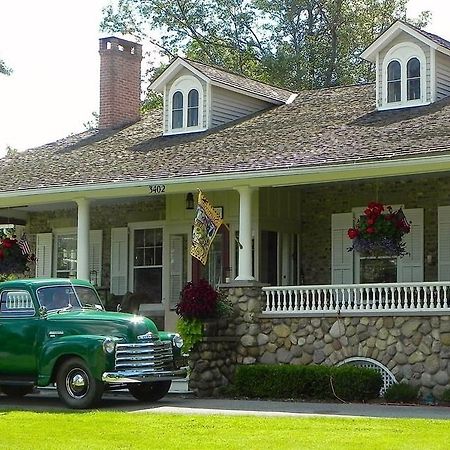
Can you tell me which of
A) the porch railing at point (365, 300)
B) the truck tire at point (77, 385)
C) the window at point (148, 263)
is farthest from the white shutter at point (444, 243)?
the truck tire at point (77, 385)

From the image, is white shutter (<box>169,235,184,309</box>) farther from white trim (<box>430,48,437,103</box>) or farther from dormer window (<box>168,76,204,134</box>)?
white trim (<box>430,48,437,103</box>)

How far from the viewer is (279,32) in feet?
137

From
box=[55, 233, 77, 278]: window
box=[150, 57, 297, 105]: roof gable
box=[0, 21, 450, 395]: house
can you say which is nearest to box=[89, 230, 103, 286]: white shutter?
box=[0, 21, 450, 395]: house

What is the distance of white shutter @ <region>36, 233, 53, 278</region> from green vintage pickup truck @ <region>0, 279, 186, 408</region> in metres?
9.22

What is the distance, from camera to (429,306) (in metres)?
18.2

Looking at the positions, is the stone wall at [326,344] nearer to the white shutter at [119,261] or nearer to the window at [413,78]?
the window at [413,78]

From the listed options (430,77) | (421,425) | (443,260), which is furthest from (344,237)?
(421,425)

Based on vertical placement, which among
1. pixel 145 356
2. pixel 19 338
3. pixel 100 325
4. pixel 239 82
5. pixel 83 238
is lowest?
pixel 145 356

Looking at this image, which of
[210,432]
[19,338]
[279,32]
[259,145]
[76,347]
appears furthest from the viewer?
[279,32]

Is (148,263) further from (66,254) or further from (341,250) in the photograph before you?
(341,250)

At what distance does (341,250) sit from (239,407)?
261 inches

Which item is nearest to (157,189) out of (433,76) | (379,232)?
(379,232)

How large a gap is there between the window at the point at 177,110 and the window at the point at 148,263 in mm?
2528

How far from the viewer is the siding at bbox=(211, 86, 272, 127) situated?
958 inches
